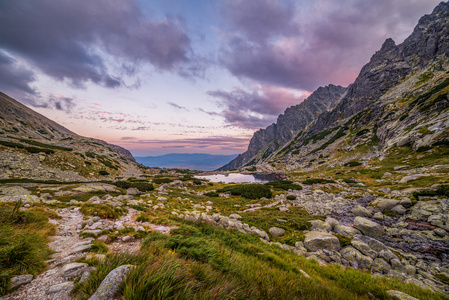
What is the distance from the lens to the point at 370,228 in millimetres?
9711

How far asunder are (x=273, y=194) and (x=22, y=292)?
90.3 ft

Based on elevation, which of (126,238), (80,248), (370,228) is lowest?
(370,228)

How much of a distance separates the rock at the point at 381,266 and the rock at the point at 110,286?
378 inches

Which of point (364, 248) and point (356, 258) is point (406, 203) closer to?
point (364, 248)

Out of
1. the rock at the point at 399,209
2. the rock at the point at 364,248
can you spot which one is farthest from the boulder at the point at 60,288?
the rock at the point at 399,209

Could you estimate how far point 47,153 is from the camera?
3284 centimetres

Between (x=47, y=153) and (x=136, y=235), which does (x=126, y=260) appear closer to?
(x=136, y=235)

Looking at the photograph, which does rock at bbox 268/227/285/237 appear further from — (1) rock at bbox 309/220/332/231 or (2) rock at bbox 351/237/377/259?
(2) rock at bbox 351/237/377/259

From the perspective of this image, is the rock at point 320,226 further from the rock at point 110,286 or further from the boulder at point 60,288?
the boulder at point 60,288

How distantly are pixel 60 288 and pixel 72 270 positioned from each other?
843mm

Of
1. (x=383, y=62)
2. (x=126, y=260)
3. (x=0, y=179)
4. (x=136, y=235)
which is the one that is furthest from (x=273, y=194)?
(x=383, y=62)

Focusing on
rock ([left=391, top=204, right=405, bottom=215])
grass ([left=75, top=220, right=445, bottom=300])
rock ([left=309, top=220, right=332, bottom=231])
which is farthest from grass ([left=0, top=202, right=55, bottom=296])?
rock ([left=391, top=204, right=405, bottom=215])

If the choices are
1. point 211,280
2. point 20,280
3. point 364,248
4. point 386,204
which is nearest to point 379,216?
point 386,204

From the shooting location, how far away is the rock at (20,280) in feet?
9.62
